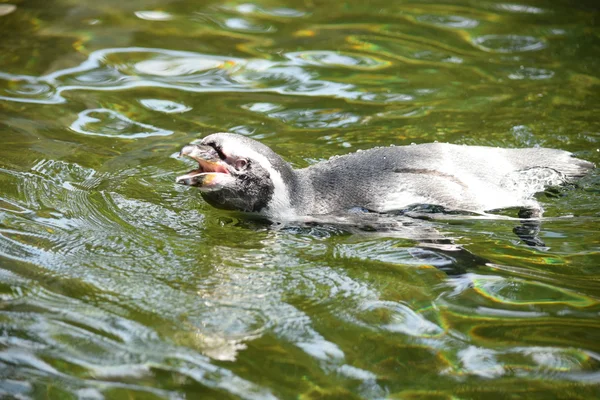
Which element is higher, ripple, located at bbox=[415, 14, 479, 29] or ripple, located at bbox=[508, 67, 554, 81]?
ripple, located at bbox=[415, 14, 479, 29]

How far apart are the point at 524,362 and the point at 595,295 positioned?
0.83 meters

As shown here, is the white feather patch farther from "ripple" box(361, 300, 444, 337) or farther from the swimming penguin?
"ripple" box(361, 300, 444, 337)

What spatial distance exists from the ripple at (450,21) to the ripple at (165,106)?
3.19 m

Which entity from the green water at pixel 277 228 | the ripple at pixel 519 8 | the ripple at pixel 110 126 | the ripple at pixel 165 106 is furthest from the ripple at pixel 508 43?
the ripple at pixel 110 126

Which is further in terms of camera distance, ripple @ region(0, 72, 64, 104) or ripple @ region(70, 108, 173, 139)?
ripple @ region(0, 72, 64, 104)

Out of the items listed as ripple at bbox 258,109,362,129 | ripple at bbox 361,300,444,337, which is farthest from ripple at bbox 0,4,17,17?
ripple at bbox 361,300,444,337

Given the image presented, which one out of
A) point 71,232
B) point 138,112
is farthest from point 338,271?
point 138,112

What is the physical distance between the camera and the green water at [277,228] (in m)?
3.33

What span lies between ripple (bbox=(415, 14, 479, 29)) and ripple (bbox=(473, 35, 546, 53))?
32cm

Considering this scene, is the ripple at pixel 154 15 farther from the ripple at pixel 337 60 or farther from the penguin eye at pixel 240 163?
the penguin eye at pixel 240 163

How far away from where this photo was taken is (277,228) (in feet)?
15.4

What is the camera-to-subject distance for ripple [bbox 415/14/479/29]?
27.9 feet

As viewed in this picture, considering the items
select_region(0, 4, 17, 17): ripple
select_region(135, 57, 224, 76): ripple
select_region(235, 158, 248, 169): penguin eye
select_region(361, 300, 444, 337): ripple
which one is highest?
select_region(0, 4, 17, 17): ripple

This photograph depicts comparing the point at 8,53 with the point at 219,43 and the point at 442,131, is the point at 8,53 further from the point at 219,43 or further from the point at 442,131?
the point at 442,131
